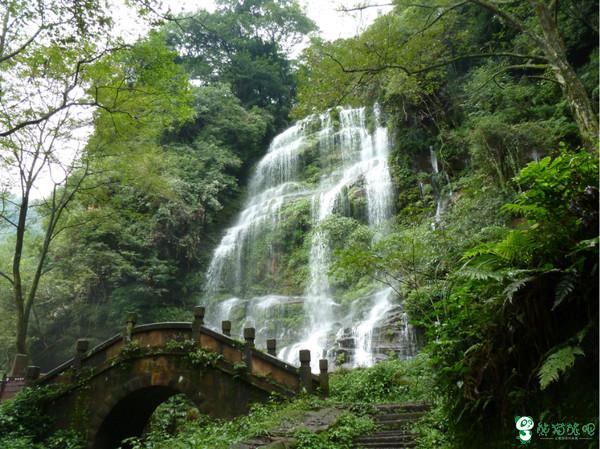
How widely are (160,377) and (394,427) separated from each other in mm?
6560

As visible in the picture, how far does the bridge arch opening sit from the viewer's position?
11.8 m

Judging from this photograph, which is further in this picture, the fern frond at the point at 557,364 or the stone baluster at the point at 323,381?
the stone baluster at the point at 323,381

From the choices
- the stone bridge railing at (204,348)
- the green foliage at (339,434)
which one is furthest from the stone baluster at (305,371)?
the green foliage at (339,434)

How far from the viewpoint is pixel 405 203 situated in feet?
67.8

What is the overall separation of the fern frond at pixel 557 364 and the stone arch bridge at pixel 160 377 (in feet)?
25.5

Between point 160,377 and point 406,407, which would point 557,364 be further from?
point 160,377

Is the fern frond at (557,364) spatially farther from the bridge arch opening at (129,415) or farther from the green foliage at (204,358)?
the bridge arch opening at (129,415)

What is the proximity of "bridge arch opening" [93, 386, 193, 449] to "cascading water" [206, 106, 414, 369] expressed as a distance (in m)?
5.44

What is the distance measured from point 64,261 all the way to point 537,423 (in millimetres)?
23271

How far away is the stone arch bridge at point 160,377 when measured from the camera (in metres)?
9.97

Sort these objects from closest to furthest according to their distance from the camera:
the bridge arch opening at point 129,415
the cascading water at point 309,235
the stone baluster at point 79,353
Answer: the bridge arch opening at point 129,415, the stone baluster at point 79,353, the cascading water at point 309,235

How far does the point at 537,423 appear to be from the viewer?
223 centimetres

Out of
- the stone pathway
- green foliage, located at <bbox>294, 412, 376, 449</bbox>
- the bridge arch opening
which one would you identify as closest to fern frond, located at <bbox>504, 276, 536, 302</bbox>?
the stone pathway
